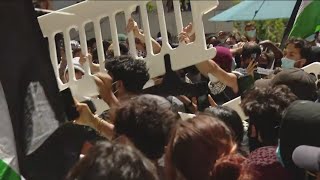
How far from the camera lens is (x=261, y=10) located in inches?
565

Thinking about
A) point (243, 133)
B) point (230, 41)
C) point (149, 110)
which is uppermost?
point (149, 110)

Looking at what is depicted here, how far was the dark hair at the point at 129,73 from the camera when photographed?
3760 mm

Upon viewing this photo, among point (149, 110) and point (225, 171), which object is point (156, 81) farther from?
point (225, 171)

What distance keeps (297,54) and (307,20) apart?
1.51 ft

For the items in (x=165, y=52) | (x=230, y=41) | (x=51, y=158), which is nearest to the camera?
(x=51, y=158)

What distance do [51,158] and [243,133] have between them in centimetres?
113

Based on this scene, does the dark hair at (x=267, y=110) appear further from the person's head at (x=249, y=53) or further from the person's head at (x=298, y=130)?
the person's head at (x=249, y=53)

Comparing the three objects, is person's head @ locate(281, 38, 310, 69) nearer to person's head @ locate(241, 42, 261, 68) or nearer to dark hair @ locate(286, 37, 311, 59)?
dark hair @ locate(286, 37, 311, 59)

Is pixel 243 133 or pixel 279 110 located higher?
pixel 279 110

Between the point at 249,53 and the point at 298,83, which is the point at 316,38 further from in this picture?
the point at 298,83

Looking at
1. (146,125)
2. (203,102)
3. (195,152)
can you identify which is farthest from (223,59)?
(195,152)

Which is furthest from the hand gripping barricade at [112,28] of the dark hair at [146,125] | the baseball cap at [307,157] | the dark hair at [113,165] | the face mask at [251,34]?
the face mask at [251,34]

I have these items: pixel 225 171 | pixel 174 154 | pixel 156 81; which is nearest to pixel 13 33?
pixel 174 154

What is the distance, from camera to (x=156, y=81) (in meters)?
4.23
